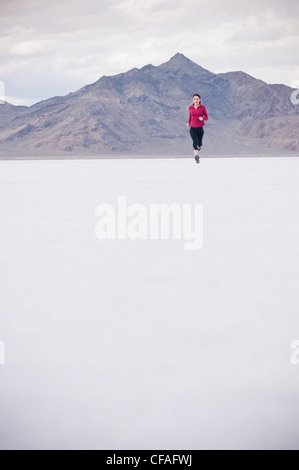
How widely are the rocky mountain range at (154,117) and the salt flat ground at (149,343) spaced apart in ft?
319

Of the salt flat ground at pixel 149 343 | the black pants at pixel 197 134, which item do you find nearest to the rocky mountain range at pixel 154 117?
the black pants at pixel 197 134

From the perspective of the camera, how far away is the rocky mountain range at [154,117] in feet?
352

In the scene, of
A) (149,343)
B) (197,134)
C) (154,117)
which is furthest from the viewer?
(154,117)

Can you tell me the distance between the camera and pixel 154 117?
123m

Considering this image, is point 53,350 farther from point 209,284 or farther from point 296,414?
point 209,284

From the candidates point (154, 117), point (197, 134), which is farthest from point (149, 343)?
point (154, 117)

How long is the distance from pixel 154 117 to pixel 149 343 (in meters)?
122

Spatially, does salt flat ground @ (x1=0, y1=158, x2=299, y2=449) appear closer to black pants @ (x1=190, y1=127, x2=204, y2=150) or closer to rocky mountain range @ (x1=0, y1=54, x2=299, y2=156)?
black pants @ (x1=190, y1=127, x2=204, y2=150)

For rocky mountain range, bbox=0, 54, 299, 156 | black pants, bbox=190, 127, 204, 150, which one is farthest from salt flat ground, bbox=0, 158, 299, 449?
rocky mountain range, bbox=0, 54, 299, 156

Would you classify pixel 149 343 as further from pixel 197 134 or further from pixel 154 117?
pixel 154 117

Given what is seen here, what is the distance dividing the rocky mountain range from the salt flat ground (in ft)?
319

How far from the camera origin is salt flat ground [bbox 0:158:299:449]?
242cm
